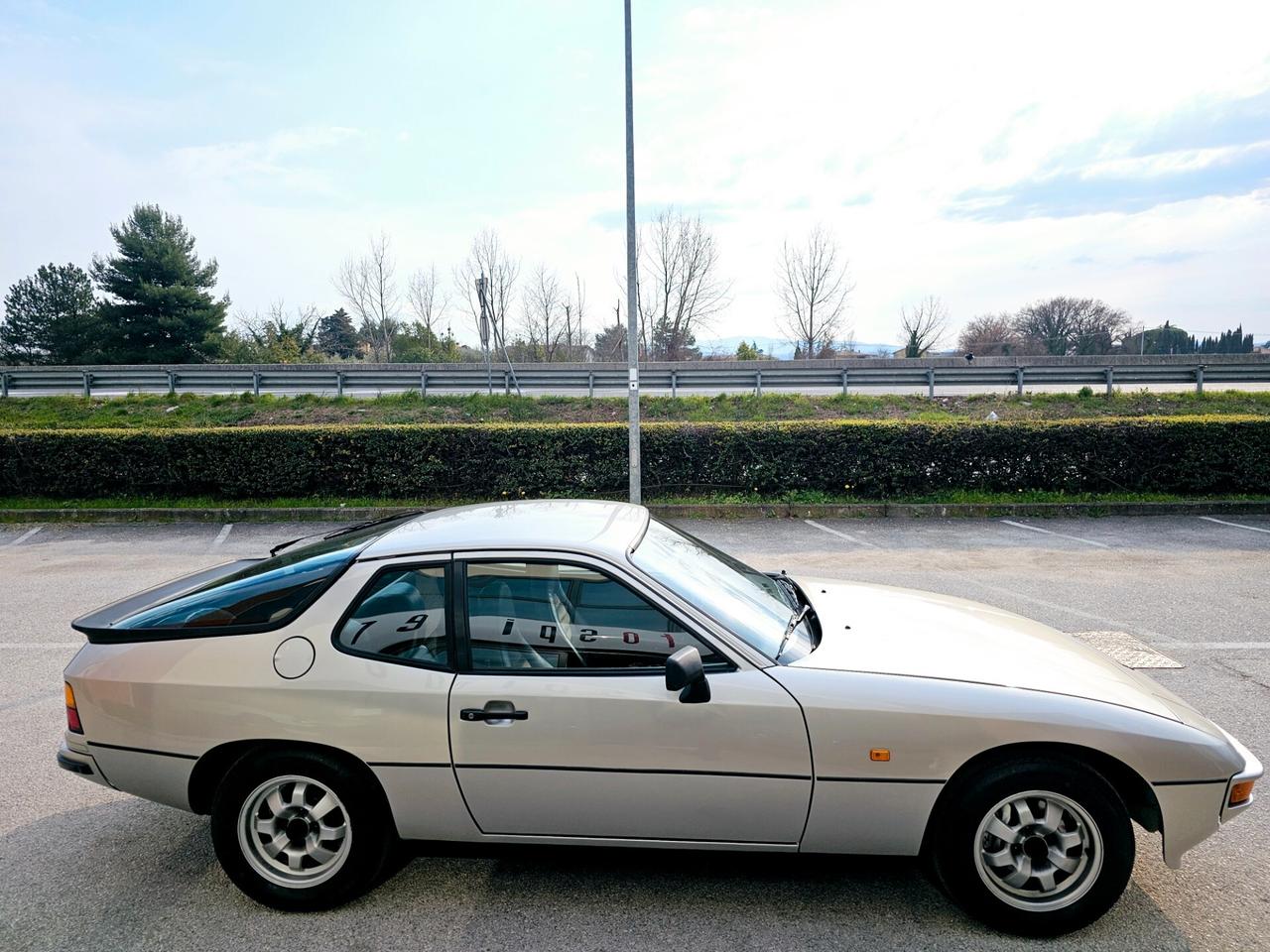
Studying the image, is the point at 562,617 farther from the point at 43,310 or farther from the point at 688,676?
the point at 43,310

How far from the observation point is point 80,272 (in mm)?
49781

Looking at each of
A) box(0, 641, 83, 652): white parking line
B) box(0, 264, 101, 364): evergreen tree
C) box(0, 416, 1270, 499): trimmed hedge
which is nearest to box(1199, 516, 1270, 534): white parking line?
box(0, 416, 1270, 499): trimmed hedge

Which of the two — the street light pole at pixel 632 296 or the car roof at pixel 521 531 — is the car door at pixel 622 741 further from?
the street light pole at pixel 632 296

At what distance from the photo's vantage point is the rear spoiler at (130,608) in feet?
10.5

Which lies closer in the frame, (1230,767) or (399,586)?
(1230,767)

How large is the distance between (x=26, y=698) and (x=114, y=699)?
2800mm

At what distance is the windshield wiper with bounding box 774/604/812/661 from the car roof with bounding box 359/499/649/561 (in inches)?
27.5

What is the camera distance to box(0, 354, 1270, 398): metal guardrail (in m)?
19.0

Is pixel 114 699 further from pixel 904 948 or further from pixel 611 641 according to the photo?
pixel 904 948

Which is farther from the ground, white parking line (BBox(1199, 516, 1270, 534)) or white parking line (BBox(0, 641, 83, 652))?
white parking line (BBox(0, 641, 83, 652))

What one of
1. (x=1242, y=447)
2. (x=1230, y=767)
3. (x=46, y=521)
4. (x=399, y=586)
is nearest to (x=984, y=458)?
(x=1242, y=447)

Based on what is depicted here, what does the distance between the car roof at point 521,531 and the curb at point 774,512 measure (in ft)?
27.5

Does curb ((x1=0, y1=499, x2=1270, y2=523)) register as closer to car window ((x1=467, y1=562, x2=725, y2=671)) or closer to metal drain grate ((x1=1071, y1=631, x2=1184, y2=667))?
metal drain grate ((x1=1071, y1=631, x2=1184, y2=667))

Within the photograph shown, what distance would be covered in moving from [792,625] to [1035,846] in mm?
1137
